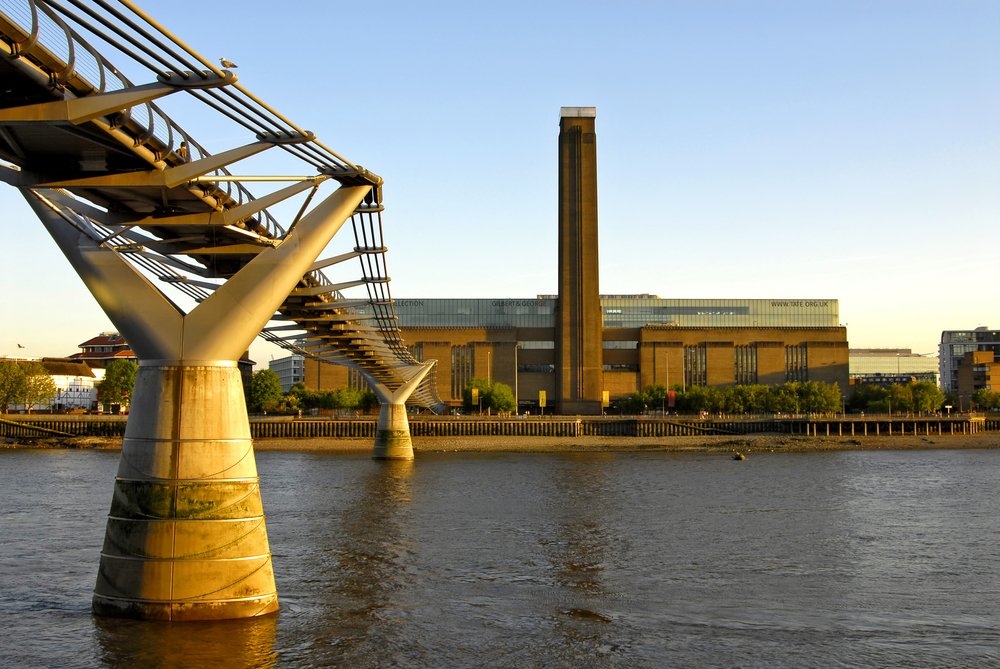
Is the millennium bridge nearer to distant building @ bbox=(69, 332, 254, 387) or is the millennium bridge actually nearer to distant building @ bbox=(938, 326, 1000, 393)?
distant building @ bbox=(69, 332, 254, 387)

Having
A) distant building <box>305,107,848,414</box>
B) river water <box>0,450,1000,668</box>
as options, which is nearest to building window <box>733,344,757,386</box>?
distant building <box>305,107,848,414</box>

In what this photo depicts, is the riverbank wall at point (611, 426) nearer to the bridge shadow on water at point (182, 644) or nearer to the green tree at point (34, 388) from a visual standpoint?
the green tree at point (34, 388)

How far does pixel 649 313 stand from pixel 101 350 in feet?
306

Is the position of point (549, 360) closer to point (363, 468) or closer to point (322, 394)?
point (322, 394)

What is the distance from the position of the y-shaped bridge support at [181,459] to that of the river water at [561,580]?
596mm

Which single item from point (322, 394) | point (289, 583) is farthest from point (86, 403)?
point (289, 583)

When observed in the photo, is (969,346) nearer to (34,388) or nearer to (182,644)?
(34,388)

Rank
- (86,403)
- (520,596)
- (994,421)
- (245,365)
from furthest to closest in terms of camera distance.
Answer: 1. (245,365)
2. (86,403)
3. (994,421)
4. (520,596)

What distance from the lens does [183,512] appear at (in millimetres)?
17656

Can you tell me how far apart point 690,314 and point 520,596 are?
132250 millimetres

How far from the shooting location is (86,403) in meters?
159

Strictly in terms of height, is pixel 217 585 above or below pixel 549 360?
below

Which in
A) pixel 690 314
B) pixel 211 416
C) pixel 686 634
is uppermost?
pixel 690 314

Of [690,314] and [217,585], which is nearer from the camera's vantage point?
[217,585]
